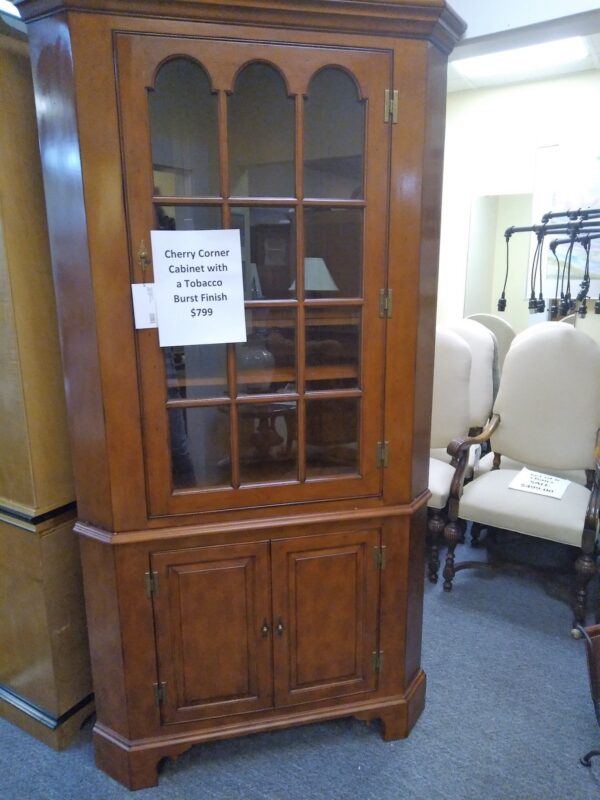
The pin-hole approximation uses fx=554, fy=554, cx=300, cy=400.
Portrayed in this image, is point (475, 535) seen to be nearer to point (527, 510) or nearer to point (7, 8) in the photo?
point (527, 510)

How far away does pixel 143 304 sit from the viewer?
1314 millimetres

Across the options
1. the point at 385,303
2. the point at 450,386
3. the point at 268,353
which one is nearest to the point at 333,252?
the point at 385,303

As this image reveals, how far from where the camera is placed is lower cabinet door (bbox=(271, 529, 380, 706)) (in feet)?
5.14

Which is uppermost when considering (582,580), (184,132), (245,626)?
(184,132)

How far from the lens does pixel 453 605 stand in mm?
2441

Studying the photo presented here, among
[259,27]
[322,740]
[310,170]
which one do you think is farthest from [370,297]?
[322,740]

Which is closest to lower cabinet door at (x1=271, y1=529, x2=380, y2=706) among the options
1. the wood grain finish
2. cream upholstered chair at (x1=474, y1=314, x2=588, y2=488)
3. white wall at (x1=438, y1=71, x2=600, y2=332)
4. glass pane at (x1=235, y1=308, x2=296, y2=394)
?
glass pane at (x1=235, y1=308, x2=296, y2=394)

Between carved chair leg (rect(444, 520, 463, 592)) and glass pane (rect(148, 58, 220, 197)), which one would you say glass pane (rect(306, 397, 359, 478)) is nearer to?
glass pane (rect(148, 58, 220, 197))

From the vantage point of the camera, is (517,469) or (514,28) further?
(517,469)

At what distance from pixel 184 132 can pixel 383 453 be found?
954mm

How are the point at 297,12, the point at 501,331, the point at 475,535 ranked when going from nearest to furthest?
1. the point at 297,12
2. the point at 475,535
3. the point at 501,331

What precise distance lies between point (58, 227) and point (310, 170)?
625 mm

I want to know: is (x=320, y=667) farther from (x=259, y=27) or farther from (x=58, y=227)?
(x=259, y=27)

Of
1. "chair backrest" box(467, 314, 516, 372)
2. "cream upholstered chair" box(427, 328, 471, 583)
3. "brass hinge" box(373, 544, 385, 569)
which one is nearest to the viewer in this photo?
"brass hinge" box(373, 544, 385, 569)
